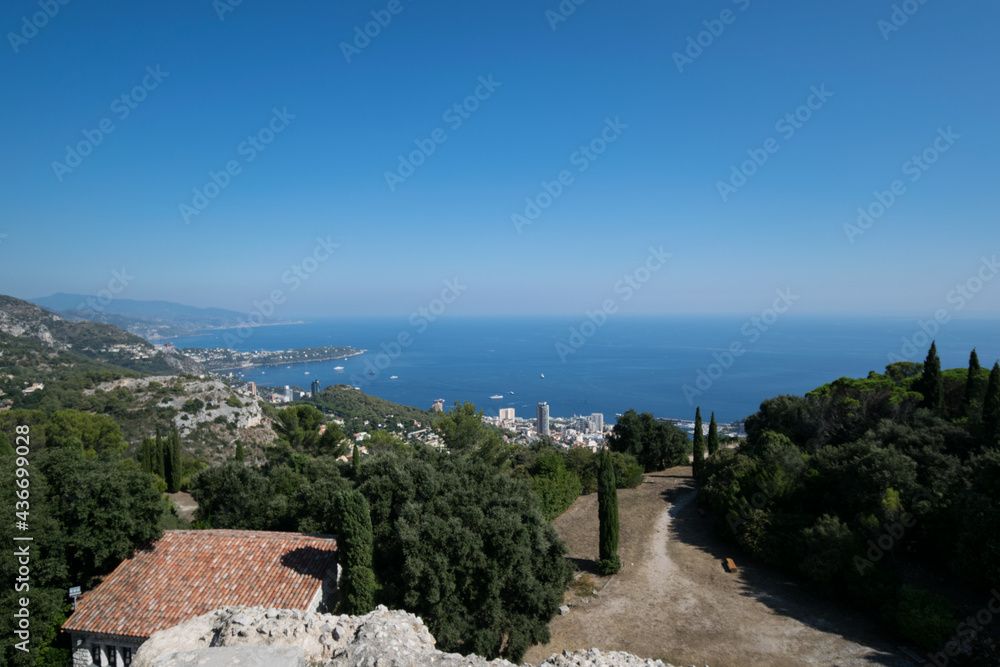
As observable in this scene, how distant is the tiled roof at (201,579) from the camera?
29.8ft

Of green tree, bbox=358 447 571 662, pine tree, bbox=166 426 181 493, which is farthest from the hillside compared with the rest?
green tree, bbox=358 447 571 662

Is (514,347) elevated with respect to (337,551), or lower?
lower

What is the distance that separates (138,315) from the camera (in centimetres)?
16988

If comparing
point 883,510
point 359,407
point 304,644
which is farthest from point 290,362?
point 883,510

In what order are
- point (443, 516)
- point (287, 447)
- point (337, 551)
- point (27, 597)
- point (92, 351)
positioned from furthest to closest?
point (92, 351)
point (287, 447)
point (443, 516)
point (337, 551)
point (27, 597)

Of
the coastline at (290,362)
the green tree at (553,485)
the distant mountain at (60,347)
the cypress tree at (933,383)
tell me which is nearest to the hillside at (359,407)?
the distant mountain at (60,347)

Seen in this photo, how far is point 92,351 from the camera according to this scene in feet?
204

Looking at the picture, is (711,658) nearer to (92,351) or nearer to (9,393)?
(9,393)

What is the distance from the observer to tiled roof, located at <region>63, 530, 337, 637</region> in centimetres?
907

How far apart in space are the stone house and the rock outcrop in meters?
2.13

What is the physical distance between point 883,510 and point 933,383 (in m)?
11.8

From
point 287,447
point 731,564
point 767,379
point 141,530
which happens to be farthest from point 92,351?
point 767,379

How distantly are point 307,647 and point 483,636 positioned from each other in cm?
406

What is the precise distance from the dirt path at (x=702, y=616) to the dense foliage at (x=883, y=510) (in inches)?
31.2
